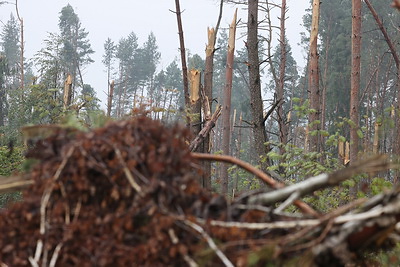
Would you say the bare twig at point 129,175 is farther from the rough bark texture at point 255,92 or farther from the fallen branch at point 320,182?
the rough bark texture at point 255,92

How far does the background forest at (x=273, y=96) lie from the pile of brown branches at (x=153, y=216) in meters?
0.22

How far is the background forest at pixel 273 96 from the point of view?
7176mm

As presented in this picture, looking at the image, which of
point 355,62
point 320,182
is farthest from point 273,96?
point 320,182

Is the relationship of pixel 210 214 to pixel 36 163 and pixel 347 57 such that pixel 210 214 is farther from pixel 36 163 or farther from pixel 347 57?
pixel 347 57

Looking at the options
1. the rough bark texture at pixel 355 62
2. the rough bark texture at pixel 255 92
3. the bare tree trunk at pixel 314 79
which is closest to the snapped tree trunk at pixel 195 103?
the rough bark texture at pixel 255 92

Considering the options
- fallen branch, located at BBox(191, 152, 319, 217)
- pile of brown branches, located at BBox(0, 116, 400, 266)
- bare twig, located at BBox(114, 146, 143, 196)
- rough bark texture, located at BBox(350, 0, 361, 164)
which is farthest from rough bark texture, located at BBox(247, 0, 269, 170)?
bare twig, located at BBox(114, 146, 143, 196)

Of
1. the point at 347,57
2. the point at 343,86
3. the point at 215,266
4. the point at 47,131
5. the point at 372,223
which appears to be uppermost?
the point at 347,57

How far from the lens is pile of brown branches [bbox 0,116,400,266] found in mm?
1251

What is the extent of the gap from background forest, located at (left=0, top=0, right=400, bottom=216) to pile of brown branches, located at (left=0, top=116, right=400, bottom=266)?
0.71 feet

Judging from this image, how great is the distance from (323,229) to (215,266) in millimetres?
296

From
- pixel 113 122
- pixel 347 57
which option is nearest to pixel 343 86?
pixel 347 57

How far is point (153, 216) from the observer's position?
1307mm

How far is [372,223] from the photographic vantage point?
4.09 feet

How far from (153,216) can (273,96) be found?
1005 centimetres
